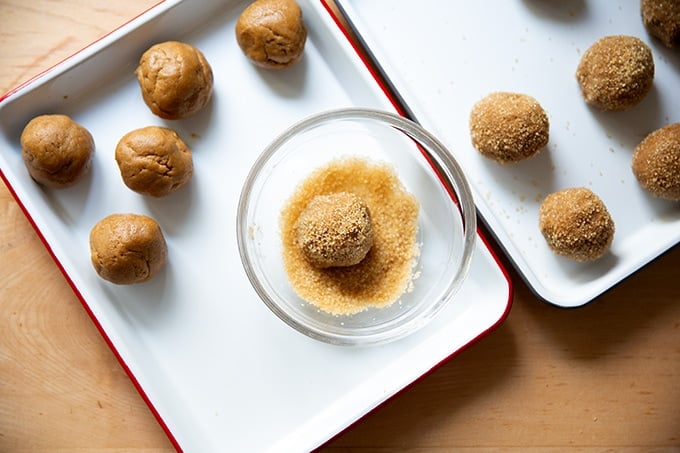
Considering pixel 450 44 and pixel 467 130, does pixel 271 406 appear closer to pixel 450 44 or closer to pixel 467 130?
pixel 467 130

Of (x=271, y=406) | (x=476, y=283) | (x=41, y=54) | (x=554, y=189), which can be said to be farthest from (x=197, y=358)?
(x=554, y=189)

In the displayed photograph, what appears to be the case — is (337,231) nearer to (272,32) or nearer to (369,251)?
(369,251)

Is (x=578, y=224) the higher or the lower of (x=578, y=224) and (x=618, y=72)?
the lower

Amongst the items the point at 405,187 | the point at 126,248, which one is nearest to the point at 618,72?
the point at 405,187

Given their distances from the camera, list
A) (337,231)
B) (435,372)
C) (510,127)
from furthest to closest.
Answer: (435,372) < (510,127) < (337,231)

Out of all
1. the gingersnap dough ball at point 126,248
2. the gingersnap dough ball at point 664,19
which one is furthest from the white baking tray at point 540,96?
the gingersnap dough ball at point 126,248

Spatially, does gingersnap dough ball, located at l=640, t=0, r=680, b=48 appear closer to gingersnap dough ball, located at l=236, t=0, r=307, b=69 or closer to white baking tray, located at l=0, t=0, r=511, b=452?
white baking tray, located at l=0, t=0, r=511, b=452

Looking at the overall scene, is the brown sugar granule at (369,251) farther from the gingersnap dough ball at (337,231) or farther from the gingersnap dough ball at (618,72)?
the gingersnap dough ball at (618,72)
